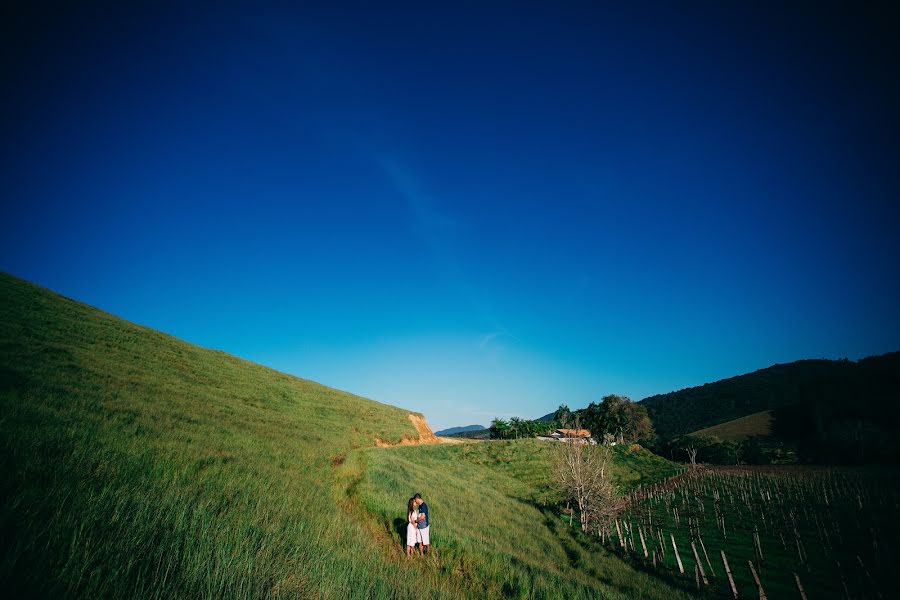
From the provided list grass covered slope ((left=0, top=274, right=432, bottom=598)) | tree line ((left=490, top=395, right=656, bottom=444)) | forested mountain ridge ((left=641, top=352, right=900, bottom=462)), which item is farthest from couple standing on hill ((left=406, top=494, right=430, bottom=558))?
forested mountain ridge ((left=641, top=352, right=900, bottom=462))

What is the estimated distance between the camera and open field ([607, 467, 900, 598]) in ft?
63.2

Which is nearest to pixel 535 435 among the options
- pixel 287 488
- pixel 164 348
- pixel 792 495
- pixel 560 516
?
pixel 792 495

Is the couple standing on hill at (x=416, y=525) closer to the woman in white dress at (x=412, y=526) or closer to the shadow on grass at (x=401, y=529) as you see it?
the woman in white dress at (x=412, y=526)

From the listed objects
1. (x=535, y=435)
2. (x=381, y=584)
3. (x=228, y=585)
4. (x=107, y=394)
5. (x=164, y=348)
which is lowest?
(x=535, y=435)

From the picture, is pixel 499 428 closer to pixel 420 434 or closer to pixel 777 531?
pixel 420 434

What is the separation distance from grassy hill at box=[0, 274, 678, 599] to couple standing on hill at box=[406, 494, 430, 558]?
1.85 ft

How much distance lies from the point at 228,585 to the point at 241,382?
137ft

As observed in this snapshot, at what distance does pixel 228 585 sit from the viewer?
3758 mm

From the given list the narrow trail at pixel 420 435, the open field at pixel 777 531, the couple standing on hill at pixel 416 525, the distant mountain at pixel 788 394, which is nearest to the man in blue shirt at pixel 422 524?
the couple standing on hill at pixel 416 525

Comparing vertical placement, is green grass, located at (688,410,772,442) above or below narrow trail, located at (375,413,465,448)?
above

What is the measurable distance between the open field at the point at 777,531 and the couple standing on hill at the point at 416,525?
16884mm

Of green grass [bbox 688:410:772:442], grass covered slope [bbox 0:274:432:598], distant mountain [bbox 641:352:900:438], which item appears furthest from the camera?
green grass [bbox 688:410:772:442]

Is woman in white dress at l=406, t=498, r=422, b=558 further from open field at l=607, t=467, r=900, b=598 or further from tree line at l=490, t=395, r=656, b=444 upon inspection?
tree line at l=490, t=395, r=656, b=444

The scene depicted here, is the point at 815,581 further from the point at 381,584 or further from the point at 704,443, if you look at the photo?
the point at 704,443
